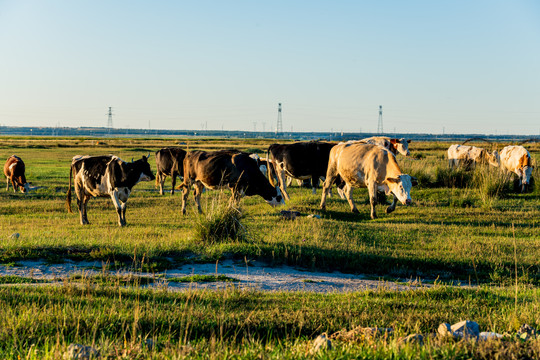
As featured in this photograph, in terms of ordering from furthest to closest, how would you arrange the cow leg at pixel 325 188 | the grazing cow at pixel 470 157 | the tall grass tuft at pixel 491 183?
the grazing cow at pixel 470 157, the tall grass tuft at pixel 491 183, the cow leg at pixel 325 188

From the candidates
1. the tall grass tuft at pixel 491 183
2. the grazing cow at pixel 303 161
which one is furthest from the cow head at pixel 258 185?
the tall grass tuft at pixel 491 183

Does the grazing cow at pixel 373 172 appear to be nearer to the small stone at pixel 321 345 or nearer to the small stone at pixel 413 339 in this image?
the small stone at pixel 413 339

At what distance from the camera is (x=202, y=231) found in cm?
1390

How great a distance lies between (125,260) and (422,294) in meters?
6.13

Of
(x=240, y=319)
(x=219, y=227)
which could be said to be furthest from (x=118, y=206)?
(x=240, y=319)

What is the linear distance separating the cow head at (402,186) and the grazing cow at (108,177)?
26.4ft

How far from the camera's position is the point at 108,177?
1845cm

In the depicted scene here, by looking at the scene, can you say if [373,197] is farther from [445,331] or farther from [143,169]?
[445,331]

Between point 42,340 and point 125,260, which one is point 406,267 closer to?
point 125,260

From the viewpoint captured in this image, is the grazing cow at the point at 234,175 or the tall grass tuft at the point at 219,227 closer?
the tall grass tuft at the point at 219,227

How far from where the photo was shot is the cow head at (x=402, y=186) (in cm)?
1838

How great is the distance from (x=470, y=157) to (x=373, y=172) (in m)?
15.1

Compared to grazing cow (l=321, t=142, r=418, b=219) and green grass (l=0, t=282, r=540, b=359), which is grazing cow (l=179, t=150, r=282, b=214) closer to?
grazing cow (l=321, t=142, r=418, b=219)

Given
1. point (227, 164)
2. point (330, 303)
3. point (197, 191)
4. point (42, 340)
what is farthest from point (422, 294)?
point (197, 191)
